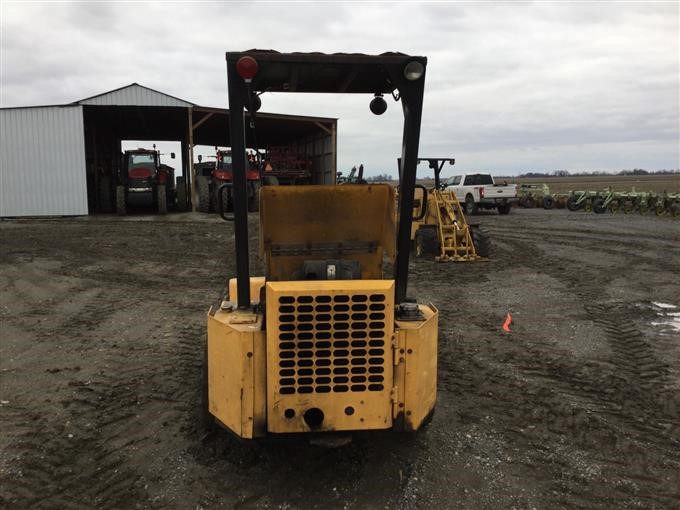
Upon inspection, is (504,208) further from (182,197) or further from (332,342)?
(332,342)

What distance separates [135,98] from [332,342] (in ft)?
73.5

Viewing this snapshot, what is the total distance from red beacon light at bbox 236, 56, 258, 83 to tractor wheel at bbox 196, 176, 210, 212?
20.6 meters

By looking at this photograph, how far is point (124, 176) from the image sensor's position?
75.9 feet

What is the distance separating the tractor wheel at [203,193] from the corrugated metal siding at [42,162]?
170 inches

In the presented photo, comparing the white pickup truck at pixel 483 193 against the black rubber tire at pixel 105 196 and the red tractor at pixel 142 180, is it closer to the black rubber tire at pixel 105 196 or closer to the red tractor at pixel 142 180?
the red tractor at pixel 142 180

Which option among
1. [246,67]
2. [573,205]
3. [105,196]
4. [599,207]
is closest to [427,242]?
[246,67]

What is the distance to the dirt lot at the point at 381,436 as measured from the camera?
353 cm

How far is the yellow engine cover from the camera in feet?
10.3

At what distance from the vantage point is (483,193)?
25.6 meters

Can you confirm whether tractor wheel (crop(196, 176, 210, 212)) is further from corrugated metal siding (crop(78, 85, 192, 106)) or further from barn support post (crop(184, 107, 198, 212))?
corrugated metal siding (crop(78, 85, 192, 106))

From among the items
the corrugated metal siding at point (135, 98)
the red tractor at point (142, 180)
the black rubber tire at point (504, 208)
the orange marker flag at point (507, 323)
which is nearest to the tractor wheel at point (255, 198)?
the orange marker flag at point (507, 323)

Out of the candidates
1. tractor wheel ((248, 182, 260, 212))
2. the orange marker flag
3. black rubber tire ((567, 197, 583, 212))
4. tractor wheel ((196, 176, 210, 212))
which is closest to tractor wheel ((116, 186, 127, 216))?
tractor wheel ((196, 176, 210, 212))

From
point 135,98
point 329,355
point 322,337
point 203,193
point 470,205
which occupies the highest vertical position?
point 135,98

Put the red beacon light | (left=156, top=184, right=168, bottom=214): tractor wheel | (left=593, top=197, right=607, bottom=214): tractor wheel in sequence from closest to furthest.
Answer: the red beacon light
(left=156, top=184, right=168, bottom=214): tractor wheel
(left=593, top=197, right=607, bottom=214): tractor wheel
